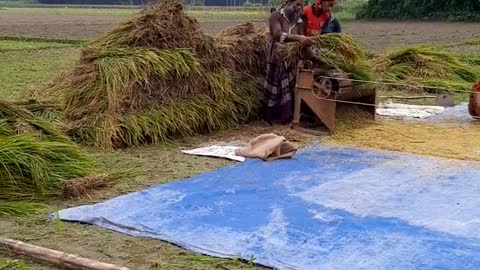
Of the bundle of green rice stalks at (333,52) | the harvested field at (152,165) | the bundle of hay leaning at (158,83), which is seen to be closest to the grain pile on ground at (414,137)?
the harvested field at (152,165)

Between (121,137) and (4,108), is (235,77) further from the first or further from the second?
(4,108)

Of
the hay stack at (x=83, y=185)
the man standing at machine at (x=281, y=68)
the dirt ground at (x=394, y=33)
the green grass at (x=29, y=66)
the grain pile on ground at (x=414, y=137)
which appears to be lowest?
the dirt ground at (x=394, y=33)

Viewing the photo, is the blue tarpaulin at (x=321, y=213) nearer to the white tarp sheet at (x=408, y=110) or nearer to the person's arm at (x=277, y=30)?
the person's arm at (x=277, y=30)

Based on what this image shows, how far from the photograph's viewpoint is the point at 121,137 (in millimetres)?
5820

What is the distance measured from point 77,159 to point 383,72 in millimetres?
5458

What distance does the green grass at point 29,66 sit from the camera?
29.3ft

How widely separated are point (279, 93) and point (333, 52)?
0.60 meters

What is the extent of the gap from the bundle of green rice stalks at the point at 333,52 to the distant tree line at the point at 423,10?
20.1 m

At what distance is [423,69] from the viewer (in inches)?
374

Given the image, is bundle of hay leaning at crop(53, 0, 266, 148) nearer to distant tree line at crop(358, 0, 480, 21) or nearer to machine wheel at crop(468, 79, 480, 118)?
machine wheel at crop(468, 79, 480, 118)

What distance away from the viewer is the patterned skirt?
6.66m

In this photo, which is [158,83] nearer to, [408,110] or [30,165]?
[30,165]

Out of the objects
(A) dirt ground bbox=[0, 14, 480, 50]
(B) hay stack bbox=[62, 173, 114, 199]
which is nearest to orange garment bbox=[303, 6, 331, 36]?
(B) hay stack bbox=[62, 173, 114, 199]

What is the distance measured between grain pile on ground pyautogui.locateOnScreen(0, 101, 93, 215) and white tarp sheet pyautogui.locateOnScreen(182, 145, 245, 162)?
3.04 feet
